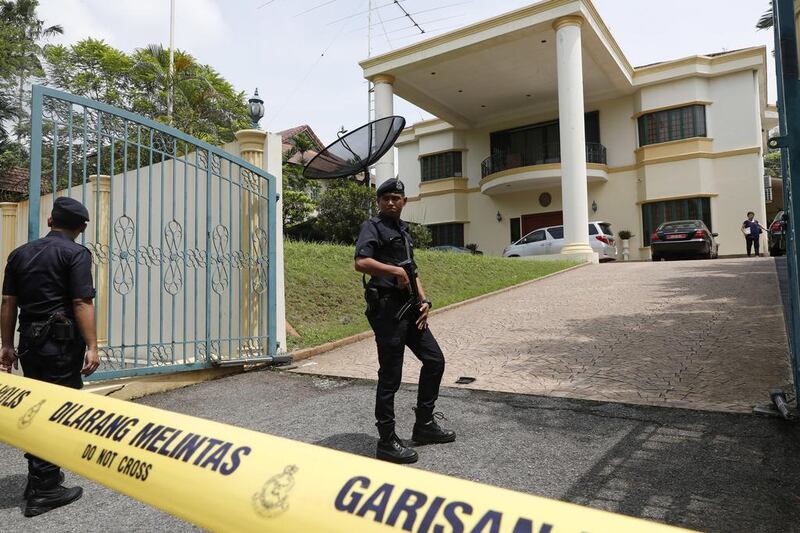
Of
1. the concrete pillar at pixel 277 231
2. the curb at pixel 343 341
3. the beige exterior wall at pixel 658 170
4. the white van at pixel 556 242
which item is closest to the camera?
the concrete pillar at pixel 277 231

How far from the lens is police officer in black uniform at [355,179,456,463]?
308cm

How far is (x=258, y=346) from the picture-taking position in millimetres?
6027

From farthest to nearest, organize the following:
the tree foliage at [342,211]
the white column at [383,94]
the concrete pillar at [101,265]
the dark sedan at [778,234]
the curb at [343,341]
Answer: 1. the white column at [383,94]
2. the tree foliage at [342,211]
3. the curb at [343,341]
4. the concrete pillar at [101,265]
5. the dark sedan at [778,234]

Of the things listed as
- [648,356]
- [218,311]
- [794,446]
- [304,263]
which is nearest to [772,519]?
[794,446]

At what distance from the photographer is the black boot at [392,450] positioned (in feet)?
10.1

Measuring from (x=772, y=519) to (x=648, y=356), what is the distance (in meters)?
3.29

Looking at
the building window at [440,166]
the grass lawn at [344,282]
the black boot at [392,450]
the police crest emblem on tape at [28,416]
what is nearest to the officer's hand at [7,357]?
the police crest emblem on tape at [28,416]

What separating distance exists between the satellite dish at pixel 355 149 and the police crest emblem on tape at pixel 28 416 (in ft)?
13.8

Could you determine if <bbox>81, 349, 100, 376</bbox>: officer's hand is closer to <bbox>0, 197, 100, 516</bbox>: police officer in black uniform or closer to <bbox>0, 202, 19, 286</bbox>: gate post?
<bbox>0, 197, 100, 516</bbox>: police officer in black uniform

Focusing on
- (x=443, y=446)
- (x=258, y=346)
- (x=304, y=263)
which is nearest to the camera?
(x=443, y=446)

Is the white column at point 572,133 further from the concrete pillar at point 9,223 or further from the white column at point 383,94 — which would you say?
the concrete pillar at point 9,223

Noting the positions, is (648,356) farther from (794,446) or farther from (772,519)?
(772,519)

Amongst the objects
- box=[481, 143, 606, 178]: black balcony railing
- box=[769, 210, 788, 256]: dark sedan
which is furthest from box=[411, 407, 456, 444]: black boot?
box=[481, 143, 606, 178]: black balcony railing

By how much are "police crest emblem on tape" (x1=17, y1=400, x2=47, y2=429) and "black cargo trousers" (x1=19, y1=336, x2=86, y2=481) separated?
95cm
